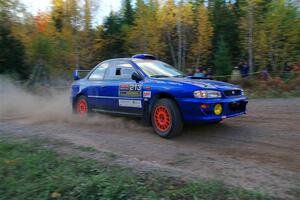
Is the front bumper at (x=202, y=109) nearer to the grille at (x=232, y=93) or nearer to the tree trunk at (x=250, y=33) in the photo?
the grille at (x=232, y=93)

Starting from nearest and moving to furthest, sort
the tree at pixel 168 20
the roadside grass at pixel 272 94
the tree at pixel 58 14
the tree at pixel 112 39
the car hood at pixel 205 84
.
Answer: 1. the car hood at pixel 205 84
2. the roadside grass at pixel 272 94
3. the tree at pixel 58 14
4. the tree at pixel 168 20
5. the tree at pixel 112 39

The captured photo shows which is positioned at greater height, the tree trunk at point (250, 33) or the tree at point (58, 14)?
the tree at point (58, 14)

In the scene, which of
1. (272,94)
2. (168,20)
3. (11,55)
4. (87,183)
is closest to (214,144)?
(87,183)

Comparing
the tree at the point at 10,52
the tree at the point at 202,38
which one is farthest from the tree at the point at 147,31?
the tree at the point at 10,52

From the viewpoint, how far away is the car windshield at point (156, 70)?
7461mm

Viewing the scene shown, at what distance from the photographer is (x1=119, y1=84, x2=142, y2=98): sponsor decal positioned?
289 inches

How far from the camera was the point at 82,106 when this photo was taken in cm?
920

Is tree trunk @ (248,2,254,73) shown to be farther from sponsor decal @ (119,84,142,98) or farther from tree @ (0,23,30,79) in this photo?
sponsor decal @ (119,84,142,98)

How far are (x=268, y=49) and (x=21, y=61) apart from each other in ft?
51.7

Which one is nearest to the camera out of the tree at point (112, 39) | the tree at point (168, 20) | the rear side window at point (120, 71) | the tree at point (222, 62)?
the rear side window at point (120, 71)

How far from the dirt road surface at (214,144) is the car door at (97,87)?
Result: 42 centimetres

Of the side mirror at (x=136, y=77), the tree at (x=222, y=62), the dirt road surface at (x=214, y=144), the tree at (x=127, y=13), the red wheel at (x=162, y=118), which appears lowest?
the dirt road surface at (x=214, y=144)

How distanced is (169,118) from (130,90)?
131 centimetres

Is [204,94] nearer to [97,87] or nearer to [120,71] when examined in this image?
[120,71]
